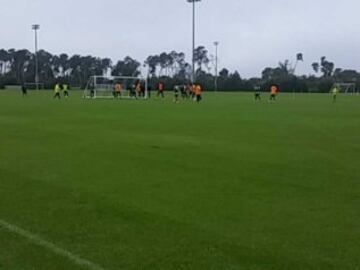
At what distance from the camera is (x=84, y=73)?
15588 centimetres

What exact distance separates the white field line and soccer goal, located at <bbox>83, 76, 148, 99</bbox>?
179 feet

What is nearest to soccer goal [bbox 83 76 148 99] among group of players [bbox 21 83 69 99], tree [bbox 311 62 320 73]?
group of players [bbox 21 83 69 99]

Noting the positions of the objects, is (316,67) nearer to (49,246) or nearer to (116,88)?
(116,88)

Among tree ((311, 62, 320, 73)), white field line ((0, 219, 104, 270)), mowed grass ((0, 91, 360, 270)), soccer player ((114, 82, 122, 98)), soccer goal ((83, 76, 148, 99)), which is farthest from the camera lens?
tree ((311, 62, 320, 73))

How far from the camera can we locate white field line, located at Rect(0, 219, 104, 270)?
6059mm

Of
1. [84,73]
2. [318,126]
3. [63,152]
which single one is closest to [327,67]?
[84,73]

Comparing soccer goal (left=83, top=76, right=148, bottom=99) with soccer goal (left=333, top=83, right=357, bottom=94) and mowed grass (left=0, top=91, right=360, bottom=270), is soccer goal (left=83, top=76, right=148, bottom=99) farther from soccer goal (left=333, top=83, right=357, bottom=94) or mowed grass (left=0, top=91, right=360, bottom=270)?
soccer goal (left=333, top=83, right=357, bottom=94)

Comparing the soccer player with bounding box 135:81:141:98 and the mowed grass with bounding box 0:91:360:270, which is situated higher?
the soccer player with bounding box 135:81:141:98

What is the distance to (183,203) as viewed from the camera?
8930 mm

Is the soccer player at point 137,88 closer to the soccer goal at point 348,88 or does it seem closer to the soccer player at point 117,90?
the soccer player at point 117,90

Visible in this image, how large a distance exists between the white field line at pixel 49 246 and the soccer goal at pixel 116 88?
2146 inches

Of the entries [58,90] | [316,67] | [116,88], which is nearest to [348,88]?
[116,88]

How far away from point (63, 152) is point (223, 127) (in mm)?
9220

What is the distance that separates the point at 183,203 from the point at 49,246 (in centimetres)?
266
